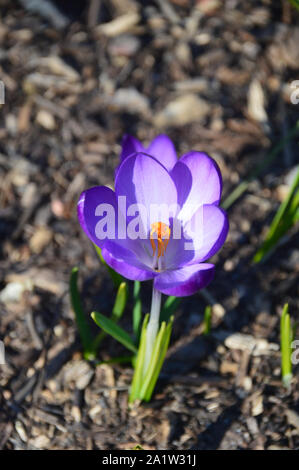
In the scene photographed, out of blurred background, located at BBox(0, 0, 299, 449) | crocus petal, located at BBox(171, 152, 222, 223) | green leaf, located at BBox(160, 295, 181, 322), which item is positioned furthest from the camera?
blurred background, located at BBox(0, 0, 299, 449)

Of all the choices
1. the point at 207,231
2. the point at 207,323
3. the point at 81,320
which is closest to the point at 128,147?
the point at 207,231

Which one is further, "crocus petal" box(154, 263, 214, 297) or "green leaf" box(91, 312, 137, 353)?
"green leaf" box(91, 312, 137, 353)

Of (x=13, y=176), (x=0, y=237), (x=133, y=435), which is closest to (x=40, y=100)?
(x=13, y=176)

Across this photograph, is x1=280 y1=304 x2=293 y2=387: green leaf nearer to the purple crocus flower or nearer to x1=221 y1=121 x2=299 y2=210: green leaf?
the purple crocus flower

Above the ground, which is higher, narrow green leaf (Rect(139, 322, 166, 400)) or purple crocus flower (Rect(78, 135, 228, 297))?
purple crocus flower (Rect(78, 135, 228, 297))

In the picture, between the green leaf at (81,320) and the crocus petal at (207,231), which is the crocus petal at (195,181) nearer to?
the crocus petal at (207,231)

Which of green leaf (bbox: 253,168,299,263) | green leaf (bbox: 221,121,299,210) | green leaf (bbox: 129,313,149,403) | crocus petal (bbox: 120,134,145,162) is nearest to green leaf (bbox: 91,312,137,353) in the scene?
green leaf (bbox: 129,313,149,403)

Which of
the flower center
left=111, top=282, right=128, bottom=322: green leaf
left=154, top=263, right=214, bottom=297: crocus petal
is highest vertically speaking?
the flower center
